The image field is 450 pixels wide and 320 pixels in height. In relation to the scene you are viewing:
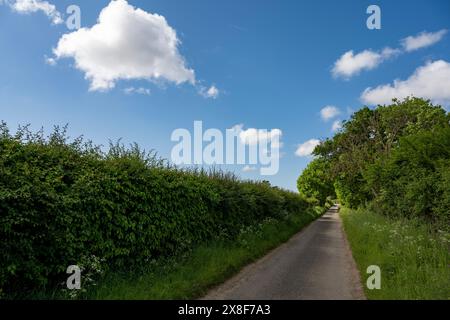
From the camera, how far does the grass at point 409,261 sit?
714 cm

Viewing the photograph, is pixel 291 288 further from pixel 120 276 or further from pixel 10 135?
pixel 10 135

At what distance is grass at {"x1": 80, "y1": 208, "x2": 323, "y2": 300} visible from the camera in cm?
711

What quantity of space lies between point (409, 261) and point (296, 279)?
116 inches

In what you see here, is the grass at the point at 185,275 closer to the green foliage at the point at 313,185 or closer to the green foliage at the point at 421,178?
the green foliage at the point at 421,178

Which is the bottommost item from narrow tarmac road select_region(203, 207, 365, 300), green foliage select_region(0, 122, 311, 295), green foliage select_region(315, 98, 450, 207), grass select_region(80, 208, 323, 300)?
narrow tarmac road select_region(203, 207, 365, 300)

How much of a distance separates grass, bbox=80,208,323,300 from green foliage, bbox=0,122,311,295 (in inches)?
15.7

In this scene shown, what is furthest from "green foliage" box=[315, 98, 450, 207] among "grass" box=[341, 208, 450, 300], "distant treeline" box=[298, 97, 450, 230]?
"grass" box=[341, 208, 450, 300]

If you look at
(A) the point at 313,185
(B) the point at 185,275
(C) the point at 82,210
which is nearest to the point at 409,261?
(B) the point at 185,275

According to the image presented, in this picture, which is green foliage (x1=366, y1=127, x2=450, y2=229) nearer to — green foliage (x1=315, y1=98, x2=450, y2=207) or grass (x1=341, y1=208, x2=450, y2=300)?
grass (x1=341, y1=208, x2=450, y2=300)

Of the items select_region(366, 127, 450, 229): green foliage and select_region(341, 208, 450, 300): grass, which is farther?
select_region(366, 127, 450, 229): green foliage

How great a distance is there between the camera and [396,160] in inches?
654

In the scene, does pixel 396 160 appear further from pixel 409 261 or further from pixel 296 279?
pixel 296 279
